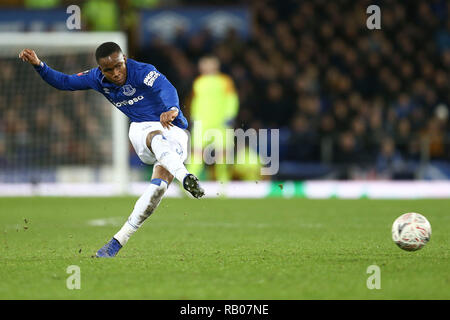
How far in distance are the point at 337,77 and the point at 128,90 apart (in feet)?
34.5

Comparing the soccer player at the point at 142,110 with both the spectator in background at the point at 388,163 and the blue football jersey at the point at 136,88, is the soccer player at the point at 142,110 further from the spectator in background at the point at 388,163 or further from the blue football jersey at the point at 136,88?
the spectator in background at the point at 388,163

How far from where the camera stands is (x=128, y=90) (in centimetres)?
657

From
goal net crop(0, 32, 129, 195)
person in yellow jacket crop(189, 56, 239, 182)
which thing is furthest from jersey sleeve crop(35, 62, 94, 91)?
goal net crop(0, 32, 129, 195)

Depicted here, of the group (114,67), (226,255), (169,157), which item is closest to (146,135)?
(169,157)

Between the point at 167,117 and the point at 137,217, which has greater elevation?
the point at 167,117

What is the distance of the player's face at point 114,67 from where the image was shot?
20.7 ft

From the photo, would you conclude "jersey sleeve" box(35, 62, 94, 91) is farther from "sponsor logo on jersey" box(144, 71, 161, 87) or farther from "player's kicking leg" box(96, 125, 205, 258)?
"player's kicking leg" box(96, 125, 205, 258)

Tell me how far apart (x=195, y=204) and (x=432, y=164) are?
4.63 meters

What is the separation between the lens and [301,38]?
17859mm

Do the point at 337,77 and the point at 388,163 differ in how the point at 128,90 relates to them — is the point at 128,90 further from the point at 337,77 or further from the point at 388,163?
the point at 337,77

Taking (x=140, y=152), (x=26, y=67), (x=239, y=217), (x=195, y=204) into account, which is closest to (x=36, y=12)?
(x=26, y=67)

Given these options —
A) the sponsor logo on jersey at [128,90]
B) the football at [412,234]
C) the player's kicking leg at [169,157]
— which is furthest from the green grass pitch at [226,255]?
the sponsor logo on jersey at [128,90]

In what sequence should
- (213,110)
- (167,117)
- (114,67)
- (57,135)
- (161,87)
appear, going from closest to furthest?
(167,117), (114,67), (161,87), (213,110), (57,135)
